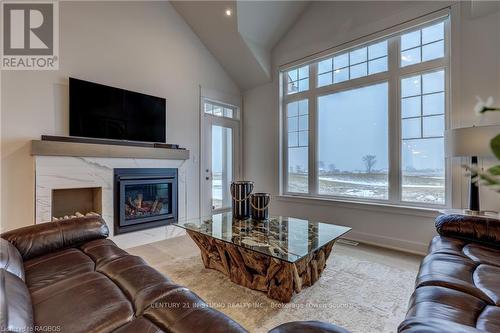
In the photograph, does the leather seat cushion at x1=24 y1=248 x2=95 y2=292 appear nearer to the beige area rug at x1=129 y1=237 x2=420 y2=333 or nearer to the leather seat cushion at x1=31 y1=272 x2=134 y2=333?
the leather seat cushion at x1=31 y1=272 x2=134 y2=333

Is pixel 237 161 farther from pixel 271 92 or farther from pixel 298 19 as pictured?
pixel 298 19

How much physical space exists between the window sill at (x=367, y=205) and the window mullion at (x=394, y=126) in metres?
0.16

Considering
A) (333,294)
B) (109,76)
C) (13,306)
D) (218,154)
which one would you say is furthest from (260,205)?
(109,76)

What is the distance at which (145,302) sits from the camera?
1019 mm

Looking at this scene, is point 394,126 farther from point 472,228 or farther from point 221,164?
point 221,164

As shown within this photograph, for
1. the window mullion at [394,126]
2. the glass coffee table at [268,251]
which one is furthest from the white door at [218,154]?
the window mullion at [394,126]

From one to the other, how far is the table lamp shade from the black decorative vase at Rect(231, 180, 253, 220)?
1988 mm

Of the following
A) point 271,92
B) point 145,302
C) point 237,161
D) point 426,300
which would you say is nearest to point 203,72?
point 271,92

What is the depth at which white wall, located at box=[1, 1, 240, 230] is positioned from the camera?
2514mm

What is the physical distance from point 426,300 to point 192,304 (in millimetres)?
1028

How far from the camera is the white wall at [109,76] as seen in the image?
251 cm

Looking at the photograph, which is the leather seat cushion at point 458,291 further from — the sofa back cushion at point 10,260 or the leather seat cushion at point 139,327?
the sofa back cushion at point 10,260

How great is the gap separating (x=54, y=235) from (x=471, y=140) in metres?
3.36

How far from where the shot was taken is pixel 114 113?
3121 mm
